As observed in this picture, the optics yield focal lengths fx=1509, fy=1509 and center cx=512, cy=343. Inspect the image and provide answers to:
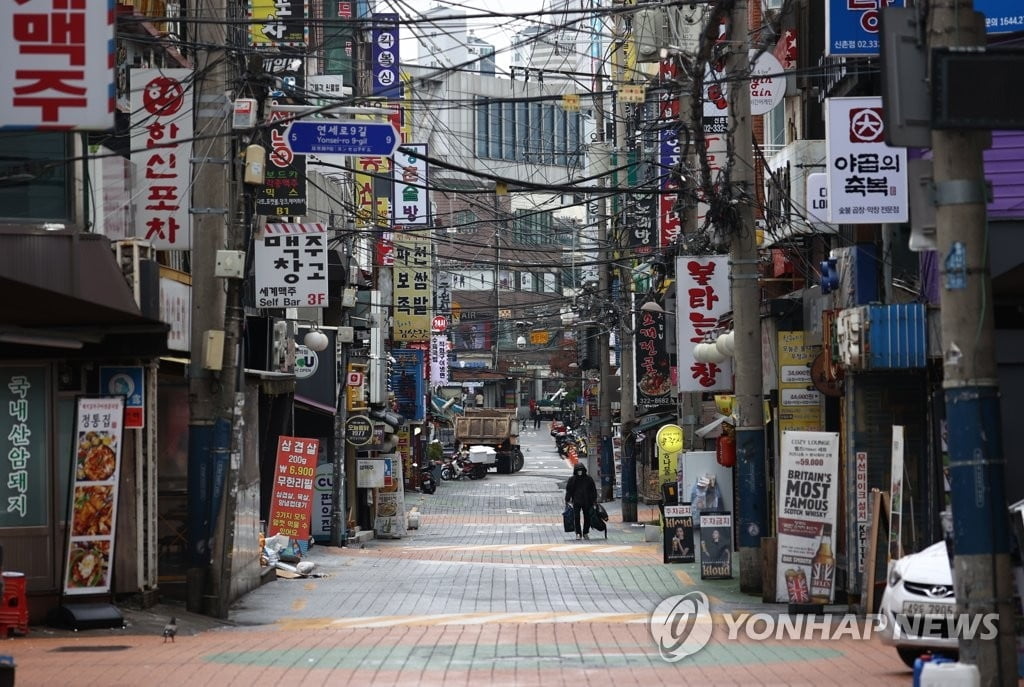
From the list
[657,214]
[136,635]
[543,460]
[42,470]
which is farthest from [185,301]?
[543,460]

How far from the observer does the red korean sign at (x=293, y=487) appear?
88.9 ft

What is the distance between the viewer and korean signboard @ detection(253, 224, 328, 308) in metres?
24.0

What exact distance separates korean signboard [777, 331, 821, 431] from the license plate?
11.0 meters

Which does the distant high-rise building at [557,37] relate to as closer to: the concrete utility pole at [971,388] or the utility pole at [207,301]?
the utility pole at [207,301]

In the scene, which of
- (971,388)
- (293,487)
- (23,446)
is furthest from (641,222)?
(971,388)

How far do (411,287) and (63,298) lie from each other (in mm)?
35013

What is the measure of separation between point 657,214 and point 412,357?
16977 mm

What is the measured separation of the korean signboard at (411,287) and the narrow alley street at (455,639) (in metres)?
19.3

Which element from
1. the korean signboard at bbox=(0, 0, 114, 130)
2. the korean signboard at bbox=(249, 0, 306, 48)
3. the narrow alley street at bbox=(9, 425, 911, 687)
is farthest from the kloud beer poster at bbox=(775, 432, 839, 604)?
the korean signboard at bbox=(249, 0, 306, 48)

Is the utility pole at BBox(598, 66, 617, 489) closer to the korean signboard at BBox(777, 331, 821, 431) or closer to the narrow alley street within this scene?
the narrow alley street

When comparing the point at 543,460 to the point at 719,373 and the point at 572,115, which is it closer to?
the point at 572,115

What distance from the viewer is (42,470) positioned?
60.1ft

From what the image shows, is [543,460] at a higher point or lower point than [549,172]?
lower

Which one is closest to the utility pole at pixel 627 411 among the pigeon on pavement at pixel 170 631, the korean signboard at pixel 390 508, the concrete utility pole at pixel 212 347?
the korean signboard at pixel 390 508
